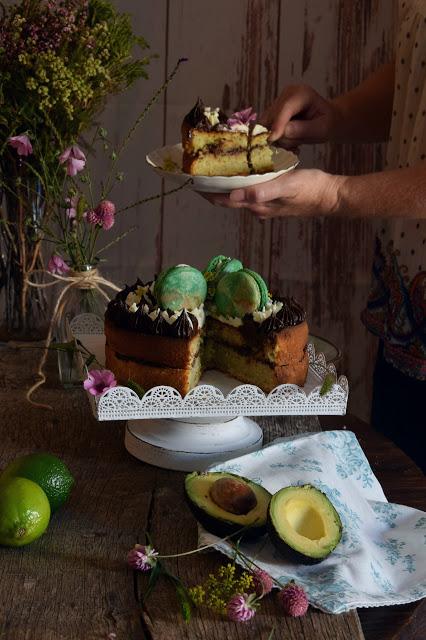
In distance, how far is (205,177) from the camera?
1426mm

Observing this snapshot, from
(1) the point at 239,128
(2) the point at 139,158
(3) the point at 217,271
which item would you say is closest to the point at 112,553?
(3) the point at 217,271

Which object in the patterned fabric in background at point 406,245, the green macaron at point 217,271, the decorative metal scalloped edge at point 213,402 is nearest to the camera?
the decorative metal scalloped edge at point 213,402

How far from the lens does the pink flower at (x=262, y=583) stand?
3.32 feet

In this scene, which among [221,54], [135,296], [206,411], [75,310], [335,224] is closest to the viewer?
[206,411]

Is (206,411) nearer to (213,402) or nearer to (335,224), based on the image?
(213,402)

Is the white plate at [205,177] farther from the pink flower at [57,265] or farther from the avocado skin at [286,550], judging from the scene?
the avocado skin at [286,550]

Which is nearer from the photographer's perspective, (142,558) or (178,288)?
(142,558)

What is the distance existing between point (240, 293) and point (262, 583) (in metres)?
0.44

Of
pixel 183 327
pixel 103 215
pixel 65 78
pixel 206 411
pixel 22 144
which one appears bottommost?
pixel 206 411

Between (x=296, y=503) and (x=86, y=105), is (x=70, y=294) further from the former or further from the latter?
(x=296, y=503)

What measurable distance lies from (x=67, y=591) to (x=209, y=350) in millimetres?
459

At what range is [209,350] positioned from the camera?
54.9 inches

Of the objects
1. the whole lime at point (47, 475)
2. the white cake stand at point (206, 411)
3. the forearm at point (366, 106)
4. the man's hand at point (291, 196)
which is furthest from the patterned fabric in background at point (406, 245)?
the whole lime at point (47, 475)

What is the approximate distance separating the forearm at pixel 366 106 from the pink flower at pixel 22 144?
0.66m
